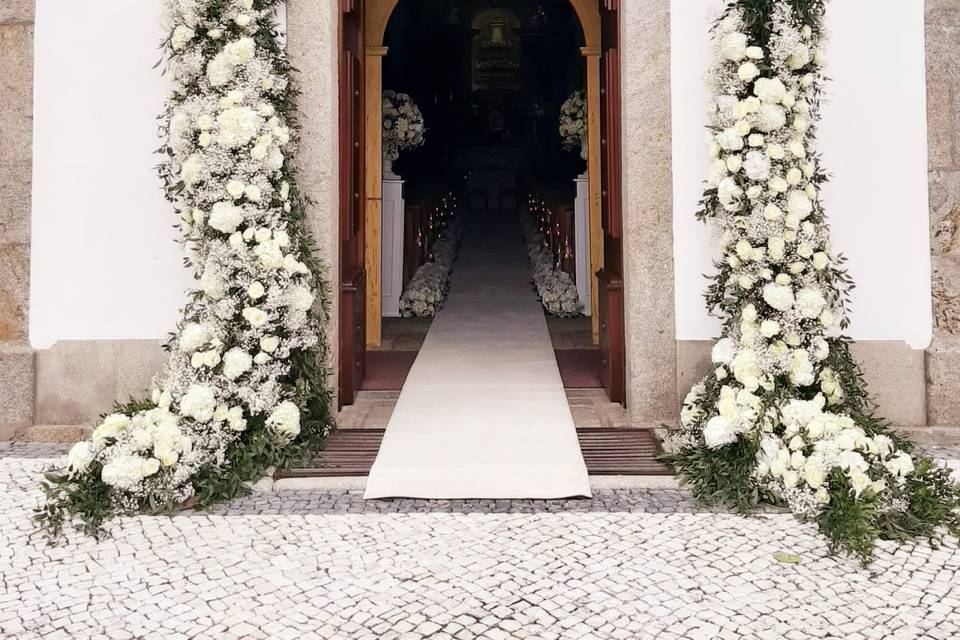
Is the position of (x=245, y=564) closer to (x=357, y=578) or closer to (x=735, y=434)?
(x=357, y=578)

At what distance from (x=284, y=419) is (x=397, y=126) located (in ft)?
17.5

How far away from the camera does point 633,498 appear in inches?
159

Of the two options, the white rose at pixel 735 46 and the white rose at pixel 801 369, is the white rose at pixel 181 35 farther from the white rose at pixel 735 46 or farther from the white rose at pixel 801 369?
the white rose at pixel 801 369

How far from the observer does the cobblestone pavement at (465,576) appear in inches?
112

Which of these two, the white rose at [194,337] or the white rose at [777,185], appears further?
the white rose at [194,337]

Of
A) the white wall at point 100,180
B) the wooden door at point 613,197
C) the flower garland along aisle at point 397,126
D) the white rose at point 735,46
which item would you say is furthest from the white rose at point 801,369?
the flower garland along aisle at point 397,126

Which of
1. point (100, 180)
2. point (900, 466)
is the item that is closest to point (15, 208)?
point (100, 180)

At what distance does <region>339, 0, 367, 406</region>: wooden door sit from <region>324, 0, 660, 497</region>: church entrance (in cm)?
1

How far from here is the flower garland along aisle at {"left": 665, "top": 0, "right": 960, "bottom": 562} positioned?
155 inches

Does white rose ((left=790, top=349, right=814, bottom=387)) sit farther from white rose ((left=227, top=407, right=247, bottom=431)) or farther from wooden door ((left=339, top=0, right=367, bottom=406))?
white rose ((left=227, top=407, right=247, bottom=431))

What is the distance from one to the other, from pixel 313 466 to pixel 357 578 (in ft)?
4.17

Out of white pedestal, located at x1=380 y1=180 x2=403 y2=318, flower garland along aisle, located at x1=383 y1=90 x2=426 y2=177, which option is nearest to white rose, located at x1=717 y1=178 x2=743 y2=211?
white pedestal, located at x1=380 y1=180 x2=403 y2=318

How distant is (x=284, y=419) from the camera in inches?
172

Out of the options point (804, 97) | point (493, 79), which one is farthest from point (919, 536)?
point (493, 79)
